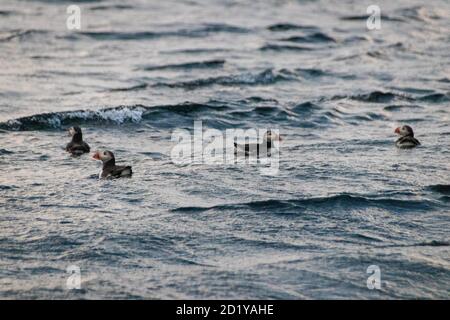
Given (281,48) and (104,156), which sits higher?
(281,48)

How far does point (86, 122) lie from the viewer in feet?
59.9

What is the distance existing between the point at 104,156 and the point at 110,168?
0.47m

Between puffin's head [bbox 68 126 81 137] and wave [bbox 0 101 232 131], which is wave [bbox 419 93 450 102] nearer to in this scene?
wave [bbox 0 101 232 131]

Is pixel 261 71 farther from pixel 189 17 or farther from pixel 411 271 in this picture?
pixel 411 271

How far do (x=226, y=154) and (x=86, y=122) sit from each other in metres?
3.67

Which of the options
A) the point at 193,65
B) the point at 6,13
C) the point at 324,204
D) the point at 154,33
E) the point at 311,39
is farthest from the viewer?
the point at 6,13

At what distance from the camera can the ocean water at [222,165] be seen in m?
10.5

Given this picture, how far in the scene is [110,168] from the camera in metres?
14.0

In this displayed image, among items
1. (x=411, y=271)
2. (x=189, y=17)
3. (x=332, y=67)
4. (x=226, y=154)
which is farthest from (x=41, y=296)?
(x=189, y=17)

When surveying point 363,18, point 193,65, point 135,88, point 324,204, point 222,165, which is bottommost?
point 324,204

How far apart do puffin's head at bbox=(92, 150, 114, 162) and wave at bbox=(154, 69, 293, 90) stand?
713cm

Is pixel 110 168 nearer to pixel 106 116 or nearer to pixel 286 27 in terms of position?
pixel 106 116

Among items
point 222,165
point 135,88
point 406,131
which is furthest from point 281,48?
point 222,165

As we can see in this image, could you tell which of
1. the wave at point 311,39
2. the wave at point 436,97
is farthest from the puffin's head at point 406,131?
the wave at point 311,39
